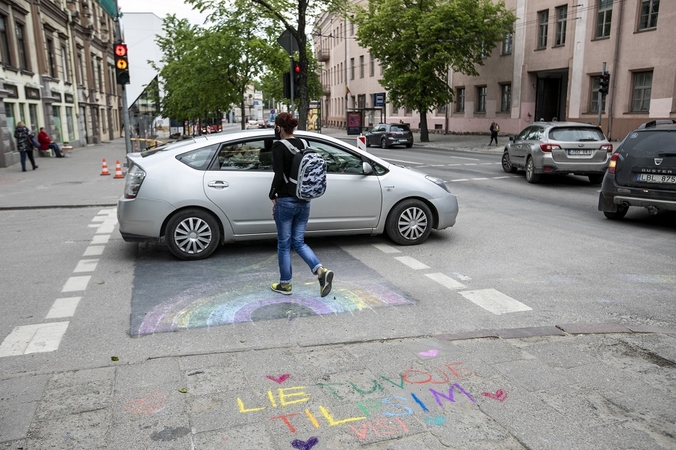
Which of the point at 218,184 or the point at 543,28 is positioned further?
Result: the point at 543,28

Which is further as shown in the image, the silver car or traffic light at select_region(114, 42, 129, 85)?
traffic light at select_region(114, 42, 129, 85)

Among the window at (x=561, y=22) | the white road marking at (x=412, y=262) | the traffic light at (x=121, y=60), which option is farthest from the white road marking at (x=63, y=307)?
the window at (x=561, y=22)

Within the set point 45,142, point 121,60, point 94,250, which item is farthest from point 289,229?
point 45,142

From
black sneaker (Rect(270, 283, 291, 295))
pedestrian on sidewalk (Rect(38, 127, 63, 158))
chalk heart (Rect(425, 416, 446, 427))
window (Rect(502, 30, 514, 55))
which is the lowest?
chalk heart (Rect(425, 416, 446, 427))

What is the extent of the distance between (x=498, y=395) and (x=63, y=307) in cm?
400

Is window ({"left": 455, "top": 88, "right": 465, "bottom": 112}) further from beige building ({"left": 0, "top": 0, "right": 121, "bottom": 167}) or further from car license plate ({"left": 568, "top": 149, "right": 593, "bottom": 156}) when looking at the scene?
car license plate ({"left": 568, "top": 149, "right": 593, "bottom": 156})

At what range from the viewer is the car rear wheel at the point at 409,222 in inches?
308

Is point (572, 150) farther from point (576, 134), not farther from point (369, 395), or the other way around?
point (369, 395)

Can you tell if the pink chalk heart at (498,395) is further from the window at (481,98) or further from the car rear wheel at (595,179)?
the window at (481,98)

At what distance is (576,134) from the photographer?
14.6 m

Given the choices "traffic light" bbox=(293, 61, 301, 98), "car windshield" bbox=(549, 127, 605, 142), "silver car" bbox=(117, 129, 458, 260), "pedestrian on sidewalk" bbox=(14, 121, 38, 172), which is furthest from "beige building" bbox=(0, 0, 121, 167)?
"car windshield" bbox=(549, 127, 605, 142)

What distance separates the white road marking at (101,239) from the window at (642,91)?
2708 cm

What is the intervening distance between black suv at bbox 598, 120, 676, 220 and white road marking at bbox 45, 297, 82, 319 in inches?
321

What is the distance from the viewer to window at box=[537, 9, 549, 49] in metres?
34.4
